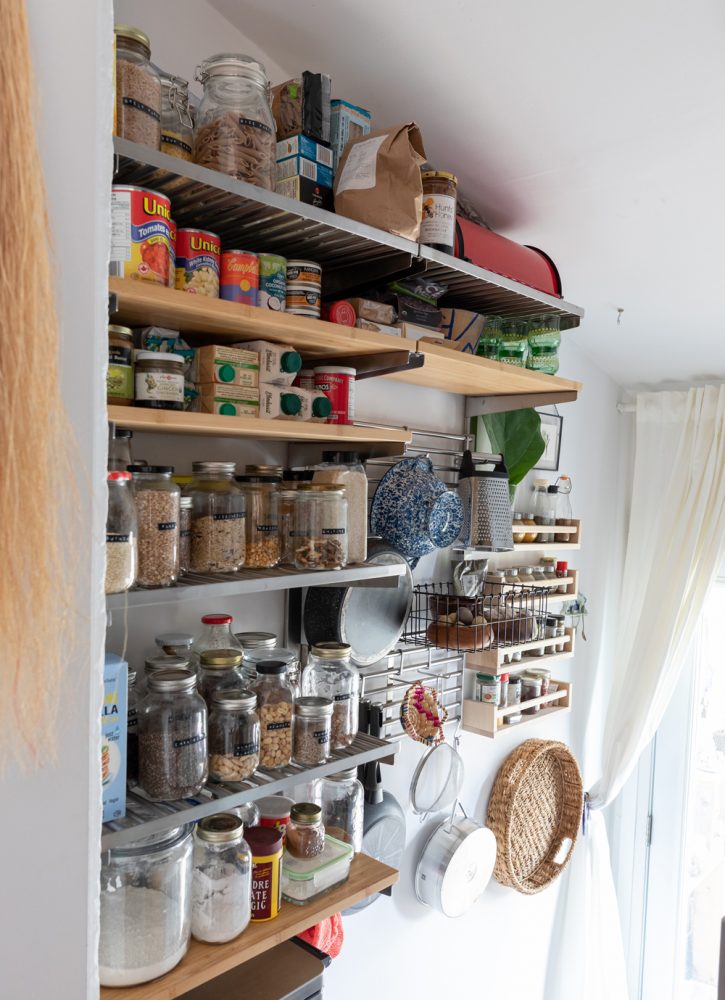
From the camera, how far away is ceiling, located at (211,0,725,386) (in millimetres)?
1230

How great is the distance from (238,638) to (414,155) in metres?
0.88

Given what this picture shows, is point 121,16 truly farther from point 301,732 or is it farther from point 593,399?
point 593,399

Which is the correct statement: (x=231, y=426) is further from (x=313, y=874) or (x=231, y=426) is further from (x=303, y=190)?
(x=313, y=874)

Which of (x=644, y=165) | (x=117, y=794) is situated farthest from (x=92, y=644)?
(x=644, y=165)

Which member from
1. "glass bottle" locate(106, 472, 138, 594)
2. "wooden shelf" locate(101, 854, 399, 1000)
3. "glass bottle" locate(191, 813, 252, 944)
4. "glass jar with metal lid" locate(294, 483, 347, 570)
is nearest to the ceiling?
"glass jar with metal lid" locate(294, 483, 347, 570)

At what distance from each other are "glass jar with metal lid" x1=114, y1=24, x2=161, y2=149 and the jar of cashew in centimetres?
78

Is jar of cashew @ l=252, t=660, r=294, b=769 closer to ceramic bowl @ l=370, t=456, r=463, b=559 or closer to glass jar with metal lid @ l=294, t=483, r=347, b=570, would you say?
glass jar with metal lid @ l=294, t=483, r=347, b=570

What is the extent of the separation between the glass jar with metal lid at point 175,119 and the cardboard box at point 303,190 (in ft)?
0.53

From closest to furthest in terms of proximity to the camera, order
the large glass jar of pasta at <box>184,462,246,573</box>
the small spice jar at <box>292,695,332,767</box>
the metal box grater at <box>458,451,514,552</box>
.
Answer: the large glass jar of pasta at <box>184,462,246,573</box> → the small spice jar at <box>292,695,332,767</box> → the metal box grater at <box>458,451,514,552</box>

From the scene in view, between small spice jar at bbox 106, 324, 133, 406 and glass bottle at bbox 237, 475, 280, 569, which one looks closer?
small spice jar at bbox 106, 324, 133, 406

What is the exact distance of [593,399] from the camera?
258 centimetres

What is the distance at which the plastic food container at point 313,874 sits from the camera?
1.25m

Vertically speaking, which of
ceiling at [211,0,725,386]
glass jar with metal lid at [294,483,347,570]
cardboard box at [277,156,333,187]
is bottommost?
glass jar with metal lid at [294,483,347,570]

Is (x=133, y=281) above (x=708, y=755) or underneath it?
above
